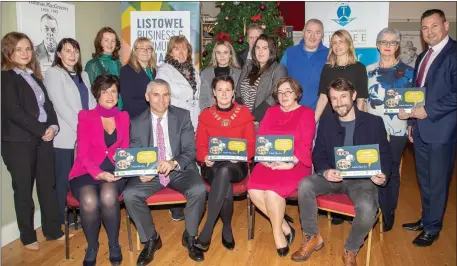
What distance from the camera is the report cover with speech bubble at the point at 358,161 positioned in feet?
10.4

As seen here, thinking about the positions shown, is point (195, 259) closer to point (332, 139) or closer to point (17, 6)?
point (332, 139)

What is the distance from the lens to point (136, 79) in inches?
174

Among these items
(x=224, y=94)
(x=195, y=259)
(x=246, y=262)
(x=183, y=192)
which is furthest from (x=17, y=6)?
(x=246, y=262)

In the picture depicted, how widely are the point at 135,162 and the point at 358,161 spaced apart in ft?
6.05

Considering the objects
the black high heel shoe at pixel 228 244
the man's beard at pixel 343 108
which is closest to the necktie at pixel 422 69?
the man's beard at pixel 343 108

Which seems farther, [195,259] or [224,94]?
[224,94]

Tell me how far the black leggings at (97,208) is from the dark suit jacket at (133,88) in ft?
4.09

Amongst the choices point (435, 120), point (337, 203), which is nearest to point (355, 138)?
point (337, 203)

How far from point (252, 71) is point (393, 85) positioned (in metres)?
1.44

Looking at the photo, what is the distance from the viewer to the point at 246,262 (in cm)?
350

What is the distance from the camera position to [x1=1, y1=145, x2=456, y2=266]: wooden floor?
138 inches

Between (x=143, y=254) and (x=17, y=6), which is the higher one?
(x=17, y=6)

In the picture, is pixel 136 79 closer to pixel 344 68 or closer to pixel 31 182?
pixel 31 182

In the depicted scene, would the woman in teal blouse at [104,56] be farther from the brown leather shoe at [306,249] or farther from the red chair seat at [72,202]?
the brown leather shoe at [306,249]
